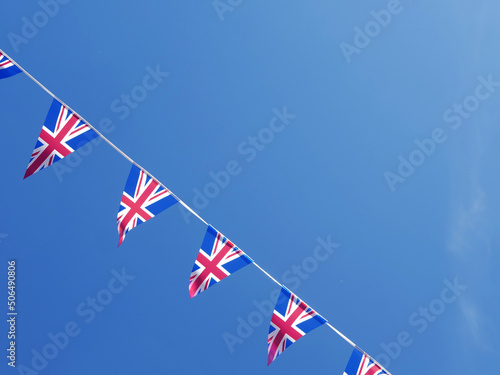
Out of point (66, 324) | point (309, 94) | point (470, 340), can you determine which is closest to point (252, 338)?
point (66, 324)

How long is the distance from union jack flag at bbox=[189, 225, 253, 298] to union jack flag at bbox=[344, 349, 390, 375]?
Result: 6.05 ft

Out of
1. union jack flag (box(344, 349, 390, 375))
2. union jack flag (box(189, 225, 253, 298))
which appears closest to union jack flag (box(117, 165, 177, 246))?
union jack flag (box(189, 225, 253, 298))

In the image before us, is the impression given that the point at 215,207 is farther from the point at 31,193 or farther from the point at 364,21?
the point at 364,21

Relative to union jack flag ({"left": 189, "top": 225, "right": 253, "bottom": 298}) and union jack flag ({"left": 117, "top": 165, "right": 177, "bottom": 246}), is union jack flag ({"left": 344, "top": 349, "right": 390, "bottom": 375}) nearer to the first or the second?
union jack flag ({"left": 189, "top": 225, "right": 253, "bottom": 298})

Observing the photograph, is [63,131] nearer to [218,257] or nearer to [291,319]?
[218,257]

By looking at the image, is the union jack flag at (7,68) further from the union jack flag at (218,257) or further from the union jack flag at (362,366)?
the union jack flag at (362,366)

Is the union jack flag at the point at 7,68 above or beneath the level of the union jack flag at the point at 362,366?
above

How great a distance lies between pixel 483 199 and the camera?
34.1 feet

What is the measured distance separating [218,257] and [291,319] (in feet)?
4.09

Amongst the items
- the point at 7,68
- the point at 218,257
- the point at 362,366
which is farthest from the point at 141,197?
the point at 362,366

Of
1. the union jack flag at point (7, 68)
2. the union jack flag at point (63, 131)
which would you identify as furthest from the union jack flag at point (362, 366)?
the union jack flag at point (7, 68)

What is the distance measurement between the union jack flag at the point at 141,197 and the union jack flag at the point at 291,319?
192 cm

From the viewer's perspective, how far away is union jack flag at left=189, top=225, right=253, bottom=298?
22.2ft

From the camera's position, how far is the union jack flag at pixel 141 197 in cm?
675
